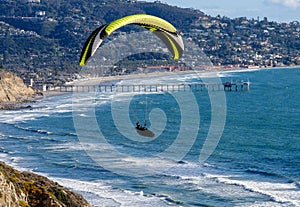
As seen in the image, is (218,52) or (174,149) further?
(218,52)

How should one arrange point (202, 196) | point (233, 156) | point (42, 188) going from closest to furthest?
point (42, 188) → point (202, 196) → point (233, 156)

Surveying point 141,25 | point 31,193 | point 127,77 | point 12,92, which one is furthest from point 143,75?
point 31,193

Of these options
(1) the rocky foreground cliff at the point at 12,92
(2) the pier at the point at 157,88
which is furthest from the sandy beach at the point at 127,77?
(2) the pier at the point at 157,88

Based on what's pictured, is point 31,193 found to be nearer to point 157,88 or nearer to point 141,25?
point 141,25

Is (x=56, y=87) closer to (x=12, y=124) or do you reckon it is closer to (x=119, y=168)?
(x=12, y=124)

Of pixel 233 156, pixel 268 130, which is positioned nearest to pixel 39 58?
pixel 268 130

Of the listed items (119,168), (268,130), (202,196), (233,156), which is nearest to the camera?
(202,196)

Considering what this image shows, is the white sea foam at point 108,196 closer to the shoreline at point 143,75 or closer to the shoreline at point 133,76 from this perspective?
the shoreline at point 133,76
